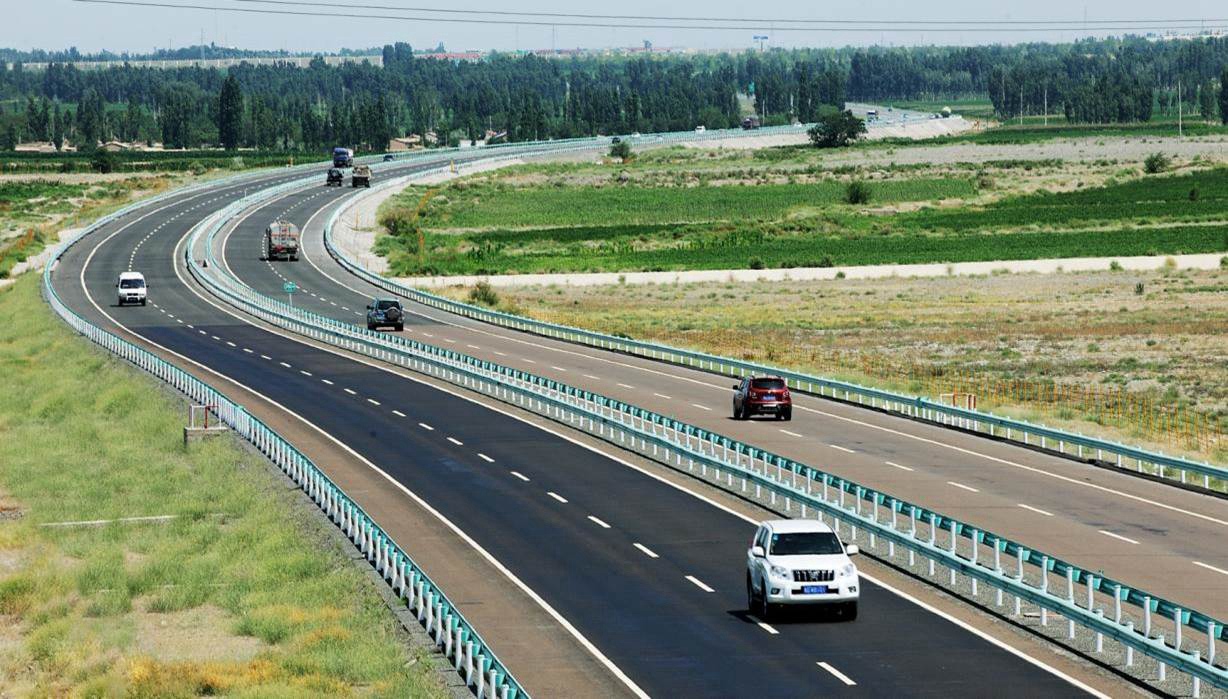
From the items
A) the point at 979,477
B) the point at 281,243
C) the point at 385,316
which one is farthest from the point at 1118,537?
the point at 281,243

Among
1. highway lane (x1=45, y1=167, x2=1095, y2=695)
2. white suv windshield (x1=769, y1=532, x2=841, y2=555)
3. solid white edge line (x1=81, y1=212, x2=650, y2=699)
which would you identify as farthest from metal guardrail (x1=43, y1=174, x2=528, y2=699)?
white suv windshield (x1=769, y1=532, x2=841, y2=555)

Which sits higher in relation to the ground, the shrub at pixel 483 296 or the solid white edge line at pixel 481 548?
the solid white edge line at pixel 481 548

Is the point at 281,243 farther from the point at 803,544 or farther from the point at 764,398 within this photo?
the point at 803,544

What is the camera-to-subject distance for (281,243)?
126m

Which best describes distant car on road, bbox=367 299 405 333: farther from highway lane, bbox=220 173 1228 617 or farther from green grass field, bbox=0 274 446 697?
green grass field, bbox=0 274 446 697

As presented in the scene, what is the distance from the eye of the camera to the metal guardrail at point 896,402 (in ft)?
149

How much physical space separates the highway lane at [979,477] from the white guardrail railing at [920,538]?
1.35 m

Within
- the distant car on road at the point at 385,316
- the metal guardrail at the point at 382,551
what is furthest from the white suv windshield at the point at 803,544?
the distant car on road at the point at 385,316

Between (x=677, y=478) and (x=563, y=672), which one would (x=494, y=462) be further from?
(x=563, y=672)

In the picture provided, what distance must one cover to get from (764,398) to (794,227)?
10533 cm

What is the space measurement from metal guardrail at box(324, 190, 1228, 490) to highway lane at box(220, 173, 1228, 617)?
2.12 feet

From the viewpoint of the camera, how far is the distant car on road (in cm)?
8800

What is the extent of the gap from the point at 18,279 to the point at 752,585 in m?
100

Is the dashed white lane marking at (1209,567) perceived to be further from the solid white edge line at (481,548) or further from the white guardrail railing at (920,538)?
the solid white edge line at (481,548)
